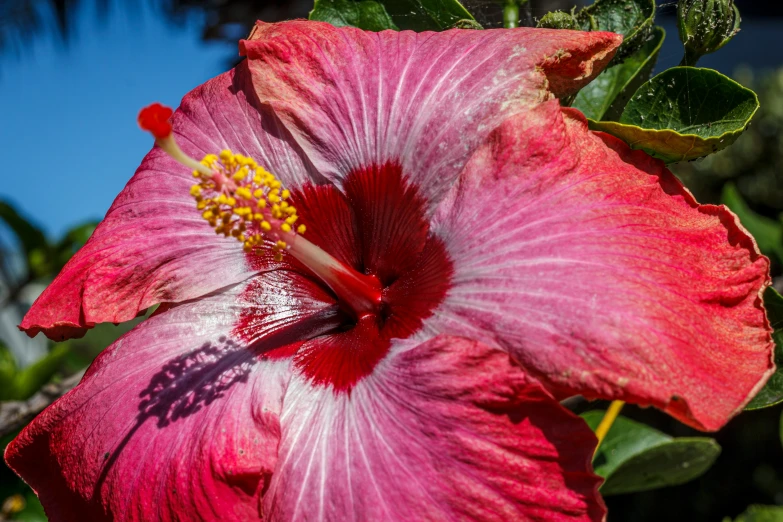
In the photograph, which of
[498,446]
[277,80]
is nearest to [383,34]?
[277,80]

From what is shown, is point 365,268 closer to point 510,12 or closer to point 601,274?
point 601,274

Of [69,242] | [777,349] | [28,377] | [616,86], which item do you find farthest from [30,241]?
[777,349]

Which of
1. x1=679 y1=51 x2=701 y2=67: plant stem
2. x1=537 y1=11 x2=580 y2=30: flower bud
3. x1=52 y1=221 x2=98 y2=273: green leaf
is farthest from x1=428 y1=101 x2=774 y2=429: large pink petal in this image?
x1=52 y1=221 x2=98 y2=273: green leaf

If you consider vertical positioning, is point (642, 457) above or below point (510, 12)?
below

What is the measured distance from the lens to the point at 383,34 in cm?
133

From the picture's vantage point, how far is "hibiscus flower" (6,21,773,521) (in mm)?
945

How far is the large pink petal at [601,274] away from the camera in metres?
0.92

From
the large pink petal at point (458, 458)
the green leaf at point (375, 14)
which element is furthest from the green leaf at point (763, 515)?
the green leaf at point (375, 14)

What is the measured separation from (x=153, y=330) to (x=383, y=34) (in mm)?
715

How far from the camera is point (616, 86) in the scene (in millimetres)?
1574

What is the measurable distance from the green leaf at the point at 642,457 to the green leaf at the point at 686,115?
0.91 metres

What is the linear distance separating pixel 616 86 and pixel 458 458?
39.9 inches

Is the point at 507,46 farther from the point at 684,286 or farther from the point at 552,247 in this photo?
the point at 684,286

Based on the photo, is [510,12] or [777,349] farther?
[510,12]
